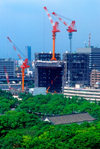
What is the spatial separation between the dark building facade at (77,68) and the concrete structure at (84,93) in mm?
10842

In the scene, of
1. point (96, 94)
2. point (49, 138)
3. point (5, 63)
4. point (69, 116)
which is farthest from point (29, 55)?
point (49, 138)

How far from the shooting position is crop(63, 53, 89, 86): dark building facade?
6906 centimetres

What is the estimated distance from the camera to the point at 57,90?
→ 230 ft

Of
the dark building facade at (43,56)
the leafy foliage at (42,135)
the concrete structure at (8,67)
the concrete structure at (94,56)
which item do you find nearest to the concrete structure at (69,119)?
the leafy foliage at (42,135)

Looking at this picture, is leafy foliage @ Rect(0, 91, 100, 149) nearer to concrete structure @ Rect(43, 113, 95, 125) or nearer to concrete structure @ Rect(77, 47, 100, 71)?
concrete structure @ Rect(43, 113, 95, 125)

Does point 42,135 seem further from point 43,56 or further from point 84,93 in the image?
point 43,56

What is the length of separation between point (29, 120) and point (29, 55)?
119943mm

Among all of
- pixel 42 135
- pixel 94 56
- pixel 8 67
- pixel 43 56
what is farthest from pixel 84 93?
pixel 8 67

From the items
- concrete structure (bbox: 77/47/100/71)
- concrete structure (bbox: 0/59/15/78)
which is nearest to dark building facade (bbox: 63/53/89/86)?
concrete structure (bbox: 77/47/100/71)

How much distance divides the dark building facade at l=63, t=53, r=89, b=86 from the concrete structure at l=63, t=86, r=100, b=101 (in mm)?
10842

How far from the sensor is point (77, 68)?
2746 inches

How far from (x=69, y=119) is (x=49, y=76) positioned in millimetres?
34716

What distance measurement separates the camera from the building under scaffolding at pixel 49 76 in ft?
227

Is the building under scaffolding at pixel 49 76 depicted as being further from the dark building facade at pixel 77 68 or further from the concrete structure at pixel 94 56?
the concrete structure at pixel 94 56
